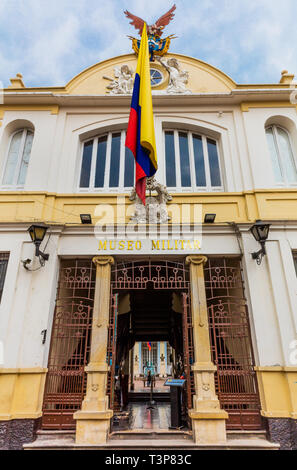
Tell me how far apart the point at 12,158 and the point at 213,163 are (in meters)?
6.06

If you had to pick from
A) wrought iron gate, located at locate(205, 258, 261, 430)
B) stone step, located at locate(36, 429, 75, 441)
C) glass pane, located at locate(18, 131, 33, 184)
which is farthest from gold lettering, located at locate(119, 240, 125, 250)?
stone step, located at locate(36, 429, 75, 441)

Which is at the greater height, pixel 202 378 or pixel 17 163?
pixel 17 163

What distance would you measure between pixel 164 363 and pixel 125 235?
26277mm

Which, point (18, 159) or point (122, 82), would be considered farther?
point (122, 82)

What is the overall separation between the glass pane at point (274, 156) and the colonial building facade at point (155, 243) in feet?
0.13

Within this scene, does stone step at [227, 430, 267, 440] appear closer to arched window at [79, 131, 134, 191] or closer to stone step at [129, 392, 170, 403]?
arched window at [79, 131, 134, 191]

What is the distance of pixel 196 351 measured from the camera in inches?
253

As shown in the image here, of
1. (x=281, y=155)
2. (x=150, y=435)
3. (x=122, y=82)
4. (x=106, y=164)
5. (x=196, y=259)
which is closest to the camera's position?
(x=150, y=435)

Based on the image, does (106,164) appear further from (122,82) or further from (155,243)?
(155,243)

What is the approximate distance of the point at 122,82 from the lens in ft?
30.3

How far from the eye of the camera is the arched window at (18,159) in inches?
328

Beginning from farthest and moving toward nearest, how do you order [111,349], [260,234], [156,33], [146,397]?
[146,397]
[156,33]
[111,349]
[260,234]

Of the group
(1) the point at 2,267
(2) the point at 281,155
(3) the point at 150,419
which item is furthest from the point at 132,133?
(3) the point at 150,419

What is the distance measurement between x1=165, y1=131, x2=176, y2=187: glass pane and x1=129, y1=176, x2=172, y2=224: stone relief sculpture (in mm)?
786
